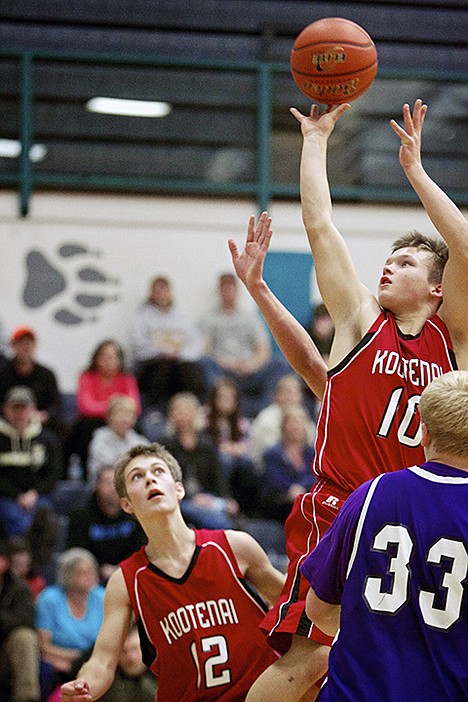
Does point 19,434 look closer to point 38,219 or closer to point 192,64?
point 38,219

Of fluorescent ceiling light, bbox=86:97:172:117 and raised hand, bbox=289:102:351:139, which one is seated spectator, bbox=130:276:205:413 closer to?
fluorescent ceiling light, bbox=86:97:172:117

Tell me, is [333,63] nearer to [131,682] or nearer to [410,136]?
[410,136]

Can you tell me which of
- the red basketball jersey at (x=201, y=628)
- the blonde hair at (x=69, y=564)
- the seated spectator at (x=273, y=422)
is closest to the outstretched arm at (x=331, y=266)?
the red basketball jersey at (x=201, y=628)

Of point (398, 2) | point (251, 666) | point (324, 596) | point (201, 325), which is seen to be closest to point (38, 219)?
point (201, 325)

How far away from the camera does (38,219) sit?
46.3ft

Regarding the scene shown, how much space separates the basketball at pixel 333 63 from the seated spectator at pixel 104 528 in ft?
18.3

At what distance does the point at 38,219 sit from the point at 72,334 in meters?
1.46

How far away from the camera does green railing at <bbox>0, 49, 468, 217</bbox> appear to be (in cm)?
1408

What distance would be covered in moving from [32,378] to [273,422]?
8.06 feet

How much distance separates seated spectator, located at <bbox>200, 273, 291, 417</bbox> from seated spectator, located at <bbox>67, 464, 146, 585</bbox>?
2.78 m

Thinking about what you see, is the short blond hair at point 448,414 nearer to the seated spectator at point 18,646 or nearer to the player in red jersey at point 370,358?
the player in red jersey at point 370,358

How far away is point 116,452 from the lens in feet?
36.3

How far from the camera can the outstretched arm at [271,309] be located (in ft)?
17.2

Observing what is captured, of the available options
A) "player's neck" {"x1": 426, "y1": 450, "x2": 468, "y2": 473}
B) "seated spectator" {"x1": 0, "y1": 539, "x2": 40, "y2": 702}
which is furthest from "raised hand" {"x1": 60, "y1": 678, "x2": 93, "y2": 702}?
"seated spectator" {"x1": 0, "y1": 539, "x2": 40, "y2": 702}
